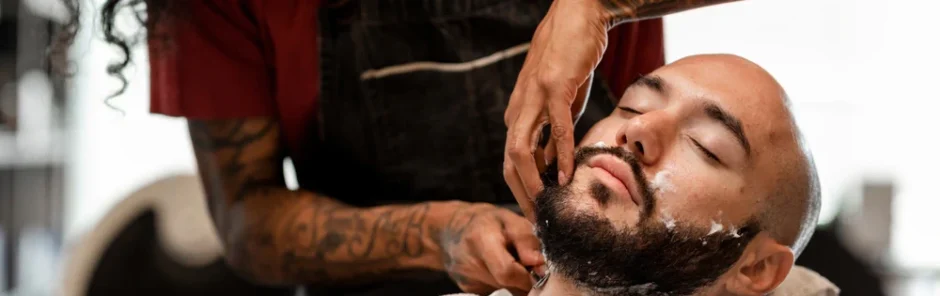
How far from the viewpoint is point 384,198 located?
1.47 metres

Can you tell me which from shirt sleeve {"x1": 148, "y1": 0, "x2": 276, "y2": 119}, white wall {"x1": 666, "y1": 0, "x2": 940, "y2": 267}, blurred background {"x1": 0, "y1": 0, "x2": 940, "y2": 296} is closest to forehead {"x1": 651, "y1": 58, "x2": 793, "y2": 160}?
shirt sleeve {"x1": 148, "y1": 0, "x2": 276, "y2": 119}

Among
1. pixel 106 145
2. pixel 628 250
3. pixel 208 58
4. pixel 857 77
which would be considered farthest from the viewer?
pixel 106 145

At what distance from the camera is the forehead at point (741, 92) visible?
1.01 metres

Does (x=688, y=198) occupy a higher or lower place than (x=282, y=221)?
higher

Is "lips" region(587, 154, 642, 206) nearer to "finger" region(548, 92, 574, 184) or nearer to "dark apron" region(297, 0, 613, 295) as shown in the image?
"finger" region(548, 92, 574, 184)

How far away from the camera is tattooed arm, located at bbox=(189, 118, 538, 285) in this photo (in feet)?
4.39

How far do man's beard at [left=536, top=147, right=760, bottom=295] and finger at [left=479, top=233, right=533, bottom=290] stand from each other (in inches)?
3.5

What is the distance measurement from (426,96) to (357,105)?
0.39 ft

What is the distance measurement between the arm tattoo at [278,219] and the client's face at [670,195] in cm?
41

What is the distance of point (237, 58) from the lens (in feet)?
4.53

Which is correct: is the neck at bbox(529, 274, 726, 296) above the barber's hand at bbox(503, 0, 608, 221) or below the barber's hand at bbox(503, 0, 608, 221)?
below

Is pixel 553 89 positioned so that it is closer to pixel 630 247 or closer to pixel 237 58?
pixel 630 247

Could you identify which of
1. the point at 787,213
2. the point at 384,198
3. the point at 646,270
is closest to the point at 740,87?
the point at 787,213

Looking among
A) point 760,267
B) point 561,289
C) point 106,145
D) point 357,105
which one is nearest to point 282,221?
point 357,105
